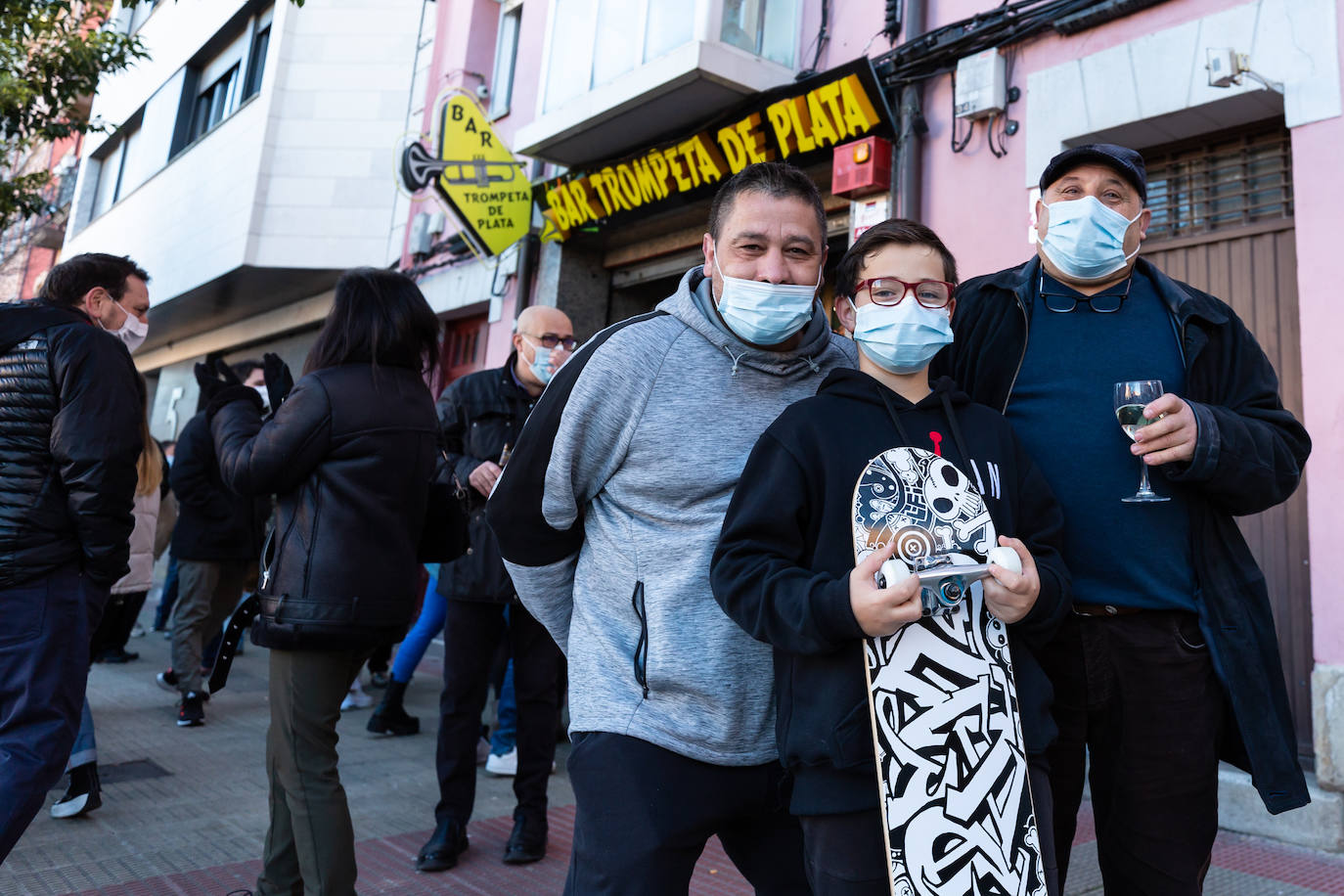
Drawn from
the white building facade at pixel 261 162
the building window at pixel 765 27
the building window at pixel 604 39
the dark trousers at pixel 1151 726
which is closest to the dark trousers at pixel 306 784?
the dark trousers at pixel 1151 726

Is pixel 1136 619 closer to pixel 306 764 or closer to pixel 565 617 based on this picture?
pixel 565 617

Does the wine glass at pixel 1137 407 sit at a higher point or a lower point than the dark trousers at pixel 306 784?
higher

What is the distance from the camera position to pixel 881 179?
20.9 feet

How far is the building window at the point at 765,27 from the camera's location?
7363 mm

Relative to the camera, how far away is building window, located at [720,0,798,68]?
24.2 ft

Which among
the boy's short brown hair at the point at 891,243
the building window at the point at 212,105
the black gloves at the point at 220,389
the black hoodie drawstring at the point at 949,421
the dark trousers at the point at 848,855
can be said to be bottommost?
the dark trousers at the point at 848,855

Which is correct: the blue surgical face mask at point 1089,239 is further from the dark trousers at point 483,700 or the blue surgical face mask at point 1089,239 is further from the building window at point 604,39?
the building window at point 604,39

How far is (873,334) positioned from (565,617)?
0.91 meters

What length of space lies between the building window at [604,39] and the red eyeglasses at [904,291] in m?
6.03

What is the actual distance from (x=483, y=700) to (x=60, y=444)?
1.77 meters

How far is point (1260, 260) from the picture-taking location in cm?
477

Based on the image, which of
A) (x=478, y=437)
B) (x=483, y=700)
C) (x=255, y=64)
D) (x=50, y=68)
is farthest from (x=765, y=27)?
(x=255, y=64)

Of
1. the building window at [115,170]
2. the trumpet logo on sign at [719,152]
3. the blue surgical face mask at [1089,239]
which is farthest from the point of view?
the building window at [115,170]

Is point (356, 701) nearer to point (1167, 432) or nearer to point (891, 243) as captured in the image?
point (891, 243)
